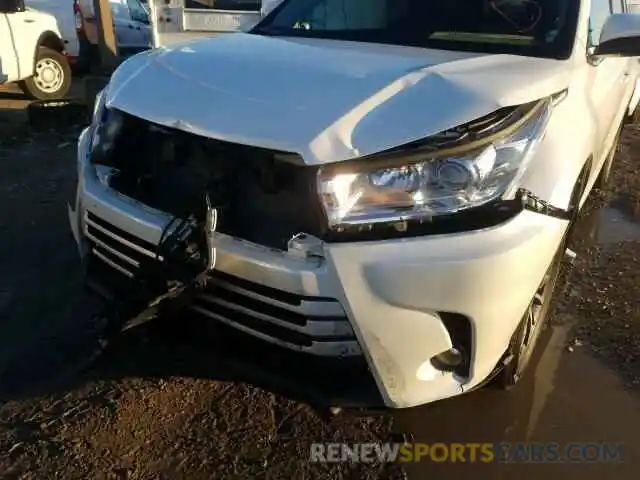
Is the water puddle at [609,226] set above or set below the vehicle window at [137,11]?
below

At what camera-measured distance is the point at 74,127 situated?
7.28 metres

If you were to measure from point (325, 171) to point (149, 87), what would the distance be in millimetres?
903

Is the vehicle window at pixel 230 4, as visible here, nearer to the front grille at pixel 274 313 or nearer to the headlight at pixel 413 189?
the front grille at pixel 274 313

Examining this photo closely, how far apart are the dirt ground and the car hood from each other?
871 millimetres

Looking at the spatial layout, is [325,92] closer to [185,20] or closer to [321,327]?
[321,327]

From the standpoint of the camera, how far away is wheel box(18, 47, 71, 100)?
361 inches

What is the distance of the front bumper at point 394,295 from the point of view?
2.13 m

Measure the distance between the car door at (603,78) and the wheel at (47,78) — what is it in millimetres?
7264

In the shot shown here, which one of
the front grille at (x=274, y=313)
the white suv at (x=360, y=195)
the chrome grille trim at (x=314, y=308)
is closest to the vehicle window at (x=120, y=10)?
the white suv at (x=360, y=195)

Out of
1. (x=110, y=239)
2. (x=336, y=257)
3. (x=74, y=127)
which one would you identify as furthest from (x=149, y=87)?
(x=74, y=127)

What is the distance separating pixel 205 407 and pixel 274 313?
2.12 feet

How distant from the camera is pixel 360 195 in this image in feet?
7.24

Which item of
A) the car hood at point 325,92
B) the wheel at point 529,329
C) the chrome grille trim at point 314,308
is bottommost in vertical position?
the wheel at point 529,329

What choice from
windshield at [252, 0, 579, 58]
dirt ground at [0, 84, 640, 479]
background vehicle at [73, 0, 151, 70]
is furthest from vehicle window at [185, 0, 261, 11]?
dirt ground at [0, 84, 640, 479]
